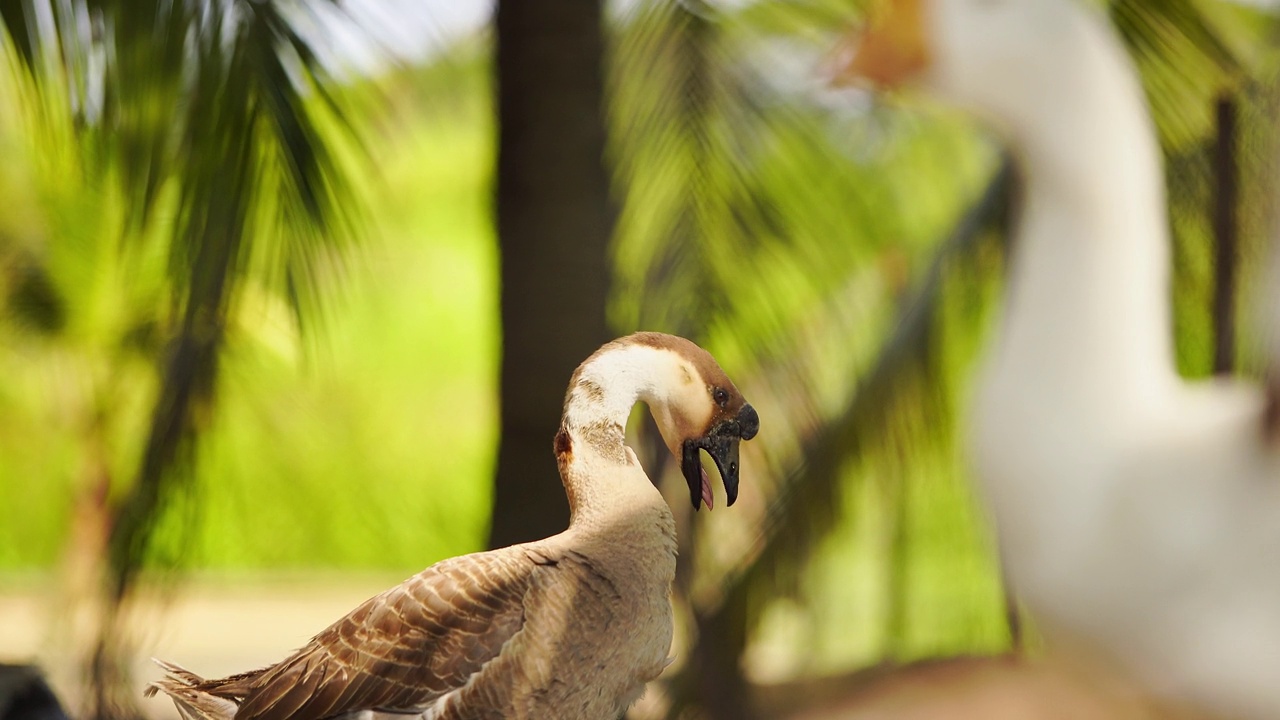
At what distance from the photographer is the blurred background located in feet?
4.15

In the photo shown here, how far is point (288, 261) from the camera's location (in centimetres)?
129

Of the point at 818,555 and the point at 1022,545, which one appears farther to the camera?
the point at 818,555

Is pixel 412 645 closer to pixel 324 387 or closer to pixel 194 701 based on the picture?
pixel 194 701

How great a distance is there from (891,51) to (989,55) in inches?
4.1

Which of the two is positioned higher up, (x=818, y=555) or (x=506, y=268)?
(x=506, y=268)

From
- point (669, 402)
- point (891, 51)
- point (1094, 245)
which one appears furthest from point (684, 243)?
point (669, 402)

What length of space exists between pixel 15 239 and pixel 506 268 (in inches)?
83.6

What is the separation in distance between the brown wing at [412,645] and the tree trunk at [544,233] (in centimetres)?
68

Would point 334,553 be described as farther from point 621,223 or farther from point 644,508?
point 644,508

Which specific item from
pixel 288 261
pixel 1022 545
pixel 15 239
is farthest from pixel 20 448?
pixel 1022 545

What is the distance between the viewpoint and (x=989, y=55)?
1175 mm

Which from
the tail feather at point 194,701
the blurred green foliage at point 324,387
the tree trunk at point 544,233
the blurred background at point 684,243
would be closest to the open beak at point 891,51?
the blurred background at point 684,243

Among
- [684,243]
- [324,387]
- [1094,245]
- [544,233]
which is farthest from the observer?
[324,387]

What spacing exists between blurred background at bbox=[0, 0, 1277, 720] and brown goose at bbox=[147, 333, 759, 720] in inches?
25.5
